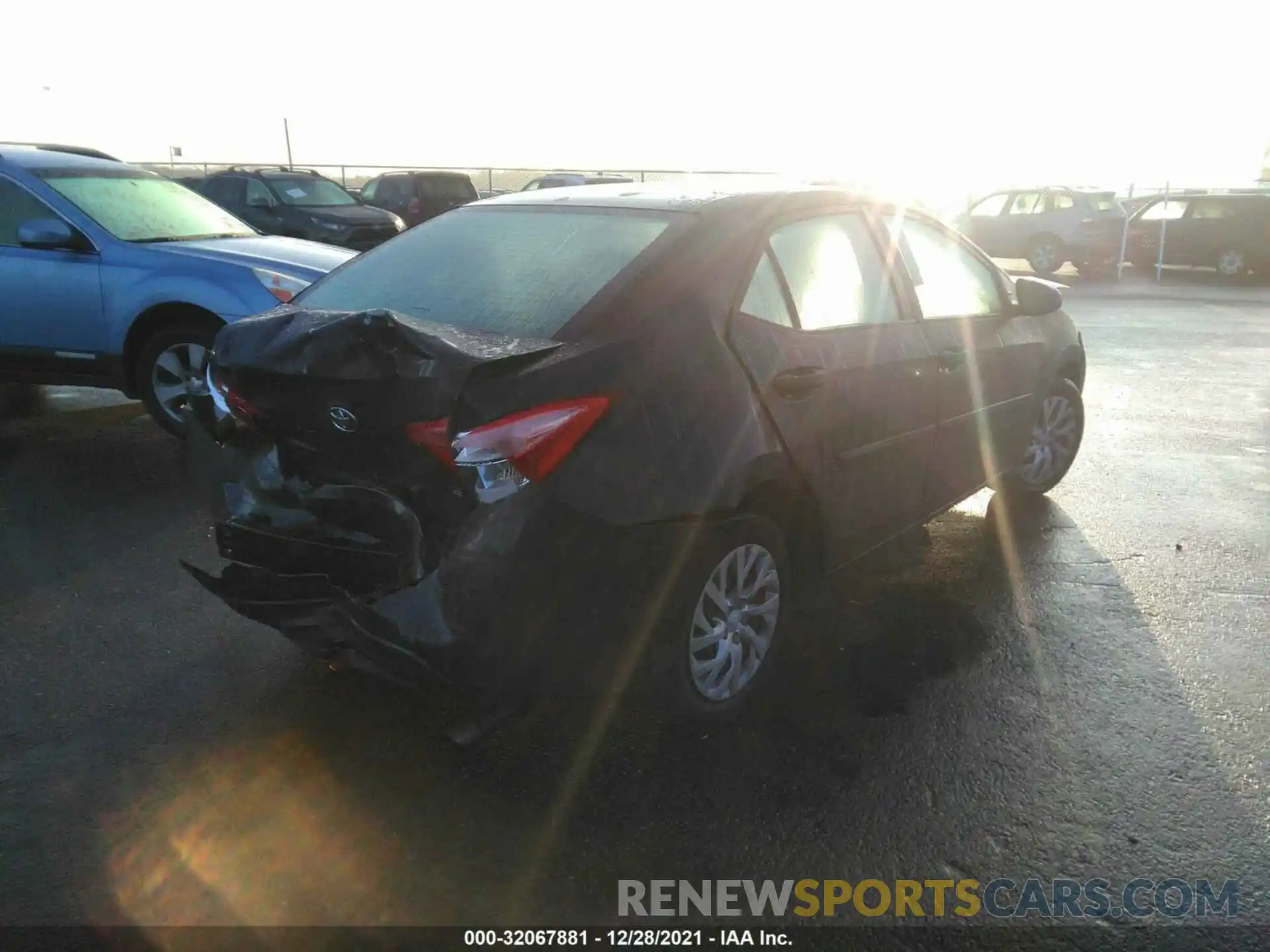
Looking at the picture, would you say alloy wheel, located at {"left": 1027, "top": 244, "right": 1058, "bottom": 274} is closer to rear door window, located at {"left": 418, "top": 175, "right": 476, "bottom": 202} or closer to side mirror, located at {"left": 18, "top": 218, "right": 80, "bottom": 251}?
rear door window, located at {"left": 418, "top": 175, "right": 476, "bottom": 202}

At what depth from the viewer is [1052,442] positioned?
18.3 feet

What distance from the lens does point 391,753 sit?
3129 millimetres

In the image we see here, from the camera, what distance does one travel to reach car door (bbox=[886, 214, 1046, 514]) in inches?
164

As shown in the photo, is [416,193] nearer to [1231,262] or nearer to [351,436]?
[1231,262]

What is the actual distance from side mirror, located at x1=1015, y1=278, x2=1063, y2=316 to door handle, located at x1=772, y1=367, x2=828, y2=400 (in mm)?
1941

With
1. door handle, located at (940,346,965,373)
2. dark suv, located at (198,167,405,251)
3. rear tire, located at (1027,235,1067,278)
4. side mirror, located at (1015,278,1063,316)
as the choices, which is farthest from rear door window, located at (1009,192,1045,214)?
door handle, located at (940,346,965,373)

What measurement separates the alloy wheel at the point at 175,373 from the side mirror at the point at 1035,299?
4.76 meters

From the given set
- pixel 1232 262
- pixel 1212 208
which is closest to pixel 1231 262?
pixel 1232 262

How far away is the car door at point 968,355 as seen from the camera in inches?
164

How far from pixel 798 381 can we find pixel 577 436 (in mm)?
938

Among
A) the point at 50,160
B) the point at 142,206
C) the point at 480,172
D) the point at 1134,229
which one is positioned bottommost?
the point at 1134,229

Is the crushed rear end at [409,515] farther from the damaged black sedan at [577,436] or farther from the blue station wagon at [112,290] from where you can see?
the blue station wagon at [112,290]

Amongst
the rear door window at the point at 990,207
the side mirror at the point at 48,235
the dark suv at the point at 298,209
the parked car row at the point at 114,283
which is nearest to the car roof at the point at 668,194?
the parked car row at the point at 114,283

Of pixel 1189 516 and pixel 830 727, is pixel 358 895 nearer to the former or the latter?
pixel 830 727
